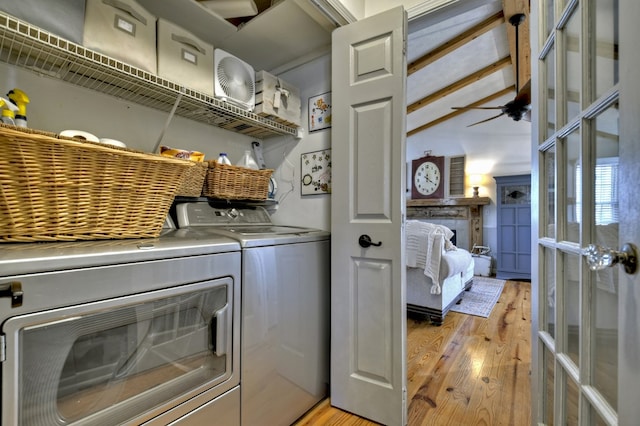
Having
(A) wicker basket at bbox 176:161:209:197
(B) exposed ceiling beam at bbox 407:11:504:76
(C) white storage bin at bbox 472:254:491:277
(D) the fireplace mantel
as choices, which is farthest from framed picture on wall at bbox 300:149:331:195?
(D) the fireplace mantel

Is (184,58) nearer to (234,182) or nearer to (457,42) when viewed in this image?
(234,182)

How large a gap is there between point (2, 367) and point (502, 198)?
239 inches

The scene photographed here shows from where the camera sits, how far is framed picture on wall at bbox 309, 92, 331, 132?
1766 millimetres

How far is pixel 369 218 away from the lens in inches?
57.6

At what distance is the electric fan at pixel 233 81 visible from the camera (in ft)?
4.89

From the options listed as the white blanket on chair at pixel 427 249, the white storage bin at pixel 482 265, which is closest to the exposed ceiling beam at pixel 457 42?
the white blanket on chair at pixel 427 249

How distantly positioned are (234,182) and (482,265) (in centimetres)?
509

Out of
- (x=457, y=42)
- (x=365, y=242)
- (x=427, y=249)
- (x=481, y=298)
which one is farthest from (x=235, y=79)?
(x=481, y=298)

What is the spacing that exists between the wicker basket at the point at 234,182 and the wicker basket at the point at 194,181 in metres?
0.05

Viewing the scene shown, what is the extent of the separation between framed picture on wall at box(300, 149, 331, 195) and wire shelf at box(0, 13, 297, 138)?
0.30 m

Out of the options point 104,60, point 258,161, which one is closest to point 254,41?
point 258,161

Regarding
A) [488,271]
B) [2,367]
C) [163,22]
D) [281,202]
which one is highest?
[163,22]

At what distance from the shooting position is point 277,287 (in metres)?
1.28

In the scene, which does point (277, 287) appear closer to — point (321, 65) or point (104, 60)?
point (104, 60)
